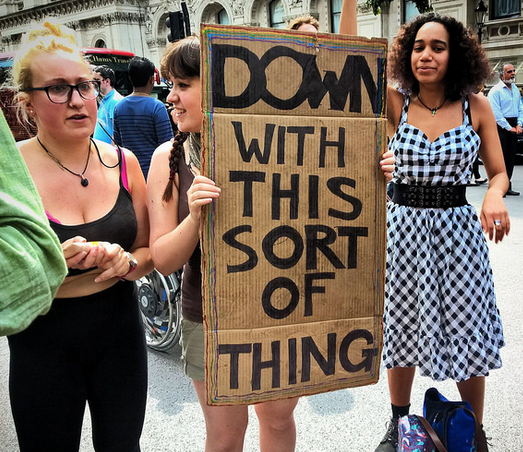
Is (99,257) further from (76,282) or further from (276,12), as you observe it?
(276,12)

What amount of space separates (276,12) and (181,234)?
2615 centimetres

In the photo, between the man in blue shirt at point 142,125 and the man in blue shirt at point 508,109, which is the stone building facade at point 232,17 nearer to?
the man in blue shirt at point 508,109

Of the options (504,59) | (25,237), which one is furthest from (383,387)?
(504,59)

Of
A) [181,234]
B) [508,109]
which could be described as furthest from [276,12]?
[181,234]

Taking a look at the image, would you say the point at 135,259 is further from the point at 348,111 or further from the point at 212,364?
the point at 348,111

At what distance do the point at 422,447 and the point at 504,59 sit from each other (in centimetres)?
1732

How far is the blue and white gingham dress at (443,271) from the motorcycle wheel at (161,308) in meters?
1.54

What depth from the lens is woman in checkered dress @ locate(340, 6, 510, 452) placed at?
2072mm

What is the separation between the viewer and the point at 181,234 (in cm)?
150

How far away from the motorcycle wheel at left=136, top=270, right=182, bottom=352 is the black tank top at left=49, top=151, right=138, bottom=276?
5.01ft

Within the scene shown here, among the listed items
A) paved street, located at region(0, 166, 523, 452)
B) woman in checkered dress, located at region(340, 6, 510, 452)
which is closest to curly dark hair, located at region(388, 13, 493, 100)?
woman in checkered dress, located at region(340, 6, 510, 452)

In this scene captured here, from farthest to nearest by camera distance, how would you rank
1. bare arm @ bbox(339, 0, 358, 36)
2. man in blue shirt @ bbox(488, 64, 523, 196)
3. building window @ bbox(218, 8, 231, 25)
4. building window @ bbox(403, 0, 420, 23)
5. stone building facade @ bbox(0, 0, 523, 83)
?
building window @ bbox(218, 8, 231, 25) → building window @ bbox(403, 0, 420, 23) → stone building facade @ bbox(0, 0, 523, 83) → man in blue shirt @ bbox(488, 64, 523, 196) → bare arm @ bbox(339, 0, 358, 36)

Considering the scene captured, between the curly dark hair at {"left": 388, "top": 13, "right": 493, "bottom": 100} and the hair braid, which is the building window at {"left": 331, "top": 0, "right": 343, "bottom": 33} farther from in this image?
the hair braid

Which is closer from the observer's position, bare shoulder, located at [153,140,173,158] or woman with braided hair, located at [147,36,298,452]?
woman with braided hair, located at [147,36,298,452]
